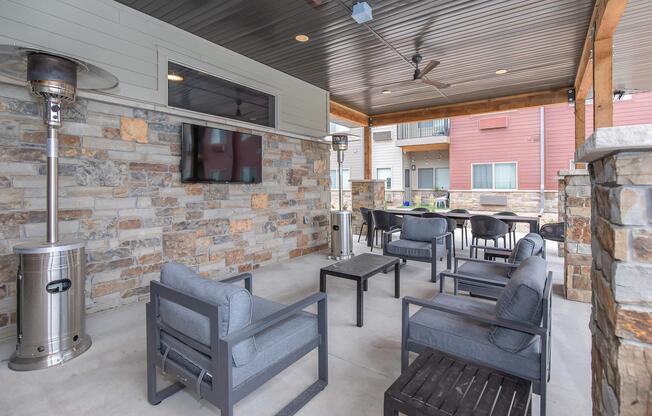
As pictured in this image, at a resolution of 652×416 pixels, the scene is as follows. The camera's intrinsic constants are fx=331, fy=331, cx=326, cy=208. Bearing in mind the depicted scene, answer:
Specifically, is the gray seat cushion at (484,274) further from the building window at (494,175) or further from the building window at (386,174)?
the building window at (386,174)

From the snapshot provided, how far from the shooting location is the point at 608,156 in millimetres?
1070

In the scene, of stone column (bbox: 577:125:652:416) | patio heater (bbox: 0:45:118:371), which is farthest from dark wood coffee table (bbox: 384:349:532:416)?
patio heater (bbox: 0:45:118:371)

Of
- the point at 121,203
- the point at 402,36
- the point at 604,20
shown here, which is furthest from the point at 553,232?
the point at 121,203

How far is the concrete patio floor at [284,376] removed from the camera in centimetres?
197

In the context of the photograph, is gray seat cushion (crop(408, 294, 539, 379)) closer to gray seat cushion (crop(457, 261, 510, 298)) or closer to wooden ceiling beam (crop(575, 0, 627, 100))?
gray seat cushion (crop(457, 261, 510, 298))

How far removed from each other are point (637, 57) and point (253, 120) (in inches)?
237

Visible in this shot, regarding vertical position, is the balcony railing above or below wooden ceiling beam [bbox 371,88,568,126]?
above

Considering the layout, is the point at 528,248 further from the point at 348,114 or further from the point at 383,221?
the point at 348,114

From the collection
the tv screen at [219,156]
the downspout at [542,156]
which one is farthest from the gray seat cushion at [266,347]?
the downspout at [542,156]

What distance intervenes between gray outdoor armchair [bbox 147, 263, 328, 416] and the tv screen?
93.3 inches

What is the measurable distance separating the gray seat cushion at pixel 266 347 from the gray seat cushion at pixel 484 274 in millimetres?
1765

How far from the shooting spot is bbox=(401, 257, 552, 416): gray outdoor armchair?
5.81 feet

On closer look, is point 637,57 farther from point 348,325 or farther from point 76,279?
point 76,279

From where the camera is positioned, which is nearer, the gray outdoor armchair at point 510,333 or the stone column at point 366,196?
the gray outdoor armchair at point 510,333
